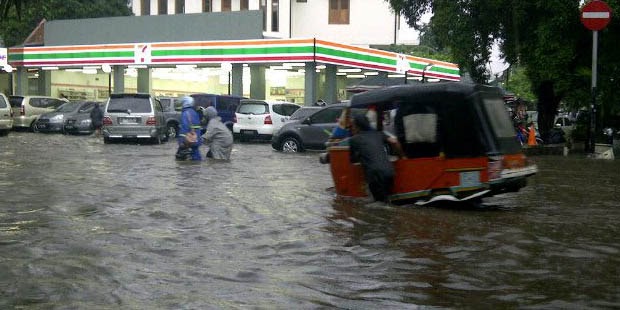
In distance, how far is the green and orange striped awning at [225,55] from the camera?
35.0 m

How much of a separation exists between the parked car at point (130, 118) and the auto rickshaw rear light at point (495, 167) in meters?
16.2

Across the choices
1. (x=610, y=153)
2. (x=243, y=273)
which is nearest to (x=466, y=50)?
(x=610, y=153)

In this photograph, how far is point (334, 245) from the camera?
8242 millimetres

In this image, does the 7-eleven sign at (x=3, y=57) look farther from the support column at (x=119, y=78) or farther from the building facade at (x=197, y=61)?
the support column at (x=119, y=78)

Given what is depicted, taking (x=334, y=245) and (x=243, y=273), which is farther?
(x=334, y=245)

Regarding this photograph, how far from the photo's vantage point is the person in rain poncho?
18.6 meters

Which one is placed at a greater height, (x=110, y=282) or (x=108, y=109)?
(x=108, y=109)

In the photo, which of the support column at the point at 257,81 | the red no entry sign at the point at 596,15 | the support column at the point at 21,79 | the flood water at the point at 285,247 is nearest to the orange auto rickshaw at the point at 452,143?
the flood water at the point at 285,247

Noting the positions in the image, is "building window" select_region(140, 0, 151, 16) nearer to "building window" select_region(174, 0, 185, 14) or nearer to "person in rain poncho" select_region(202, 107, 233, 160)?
"building window" select_region(174, 0, 185, 14)

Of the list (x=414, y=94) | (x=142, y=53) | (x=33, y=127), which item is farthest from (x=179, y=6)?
(x=414, y=94)

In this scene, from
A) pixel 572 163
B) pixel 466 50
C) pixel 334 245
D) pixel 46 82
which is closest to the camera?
pixel 334 245

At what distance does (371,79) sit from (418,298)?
29641 mm

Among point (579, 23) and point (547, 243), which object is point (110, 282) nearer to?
point (547, 243)

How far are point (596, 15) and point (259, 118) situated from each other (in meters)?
12.6
